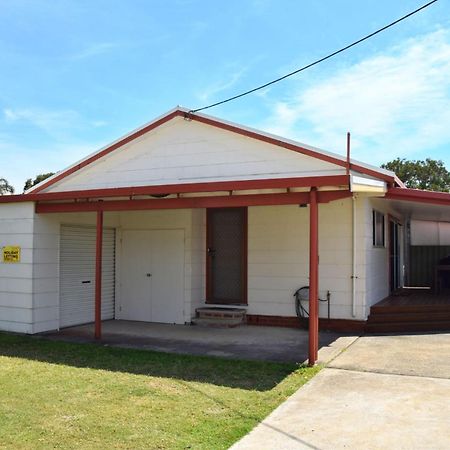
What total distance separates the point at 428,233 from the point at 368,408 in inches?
508

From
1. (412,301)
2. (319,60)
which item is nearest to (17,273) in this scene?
(319,60)

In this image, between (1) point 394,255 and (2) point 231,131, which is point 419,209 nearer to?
(1) point 394,255

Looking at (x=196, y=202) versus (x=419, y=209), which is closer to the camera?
(x=196, y=202)

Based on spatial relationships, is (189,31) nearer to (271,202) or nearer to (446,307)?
(271,202)

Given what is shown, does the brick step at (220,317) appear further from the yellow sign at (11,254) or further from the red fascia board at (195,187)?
the yellow sign at (11,254)

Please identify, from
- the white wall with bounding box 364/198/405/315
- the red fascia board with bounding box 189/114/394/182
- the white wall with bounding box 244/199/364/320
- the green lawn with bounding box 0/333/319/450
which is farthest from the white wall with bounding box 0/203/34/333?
the white wall with bounding box 364/198/405/315

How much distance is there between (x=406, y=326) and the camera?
990cm

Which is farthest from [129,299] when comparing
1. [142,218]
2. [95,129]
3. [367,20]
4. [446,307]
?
[367,20]

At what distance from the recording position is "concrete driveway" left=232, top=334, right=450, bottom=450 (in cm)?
438

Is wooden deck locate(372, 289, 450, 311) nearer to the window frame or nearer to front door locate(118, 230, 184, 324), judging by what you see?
the window frame

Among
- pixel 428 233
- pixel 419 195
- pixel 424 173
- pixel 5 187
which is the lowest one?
pixel 428 233

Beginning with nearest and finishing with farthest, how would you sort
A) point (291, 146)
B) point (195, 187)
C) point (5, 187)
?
point (195, 187) → point (291, 146) → point (5, 187)

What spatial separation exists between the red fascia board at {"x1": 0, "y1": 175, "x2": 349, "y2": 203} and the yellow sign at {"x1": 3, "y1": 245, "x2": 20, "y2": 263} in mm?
972

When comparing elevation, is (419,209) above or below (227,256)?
above
